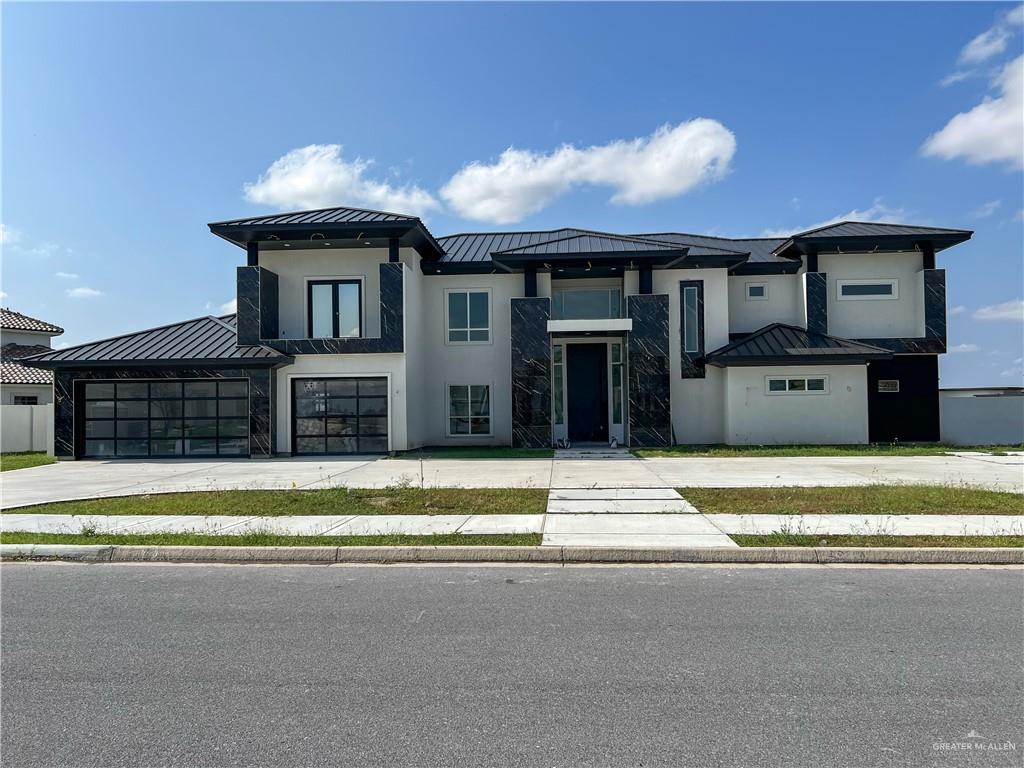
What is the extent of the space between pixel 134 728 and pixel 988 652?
5.83 meters

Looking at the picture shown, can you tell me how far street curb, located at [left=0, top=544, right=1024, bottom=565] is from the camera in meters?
7.57

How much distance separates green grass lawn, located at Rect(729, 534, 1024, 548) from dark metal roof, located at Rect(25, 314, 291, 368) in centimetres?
1670

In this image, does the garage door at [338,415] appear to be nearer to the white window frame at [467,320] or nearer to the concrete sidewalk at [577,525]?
the white window frame at [467,320]

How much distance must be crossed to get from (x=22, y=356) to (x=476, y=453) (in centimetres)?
2830

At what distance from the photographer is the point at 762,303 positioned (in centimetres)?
2547

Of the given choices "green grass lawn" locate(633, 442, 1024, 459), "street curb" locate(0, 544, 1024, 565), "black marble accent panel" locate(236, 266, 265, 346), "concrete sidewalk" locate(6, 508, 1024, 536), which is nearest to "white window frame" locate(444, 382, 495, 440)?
"green grass lawn" locate(633, 442, 1024, 459)

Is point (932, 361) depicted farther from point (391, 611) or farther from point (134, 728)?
point (134, 728)

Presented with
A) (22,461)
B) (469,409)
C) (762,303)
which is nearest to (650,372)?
(762,303)

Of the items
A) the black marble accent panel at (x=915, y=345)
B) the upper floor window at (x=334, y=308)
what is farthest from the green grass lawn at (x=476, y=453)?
the black marble accent panel at (x=915, y=345)

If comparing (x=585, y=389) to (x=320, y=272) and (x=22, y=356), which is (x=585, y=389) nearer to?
(x=320, y=272)

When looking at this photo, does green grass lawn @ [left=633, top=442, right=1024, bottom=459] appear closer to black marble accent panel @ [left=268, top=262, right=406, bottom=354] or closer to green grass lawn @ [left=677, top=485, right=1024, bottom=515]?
green grass lawn @ [left=677, top=485, right=1024, bottom=515]

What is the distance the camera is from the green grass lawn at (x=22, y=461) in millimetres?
19734

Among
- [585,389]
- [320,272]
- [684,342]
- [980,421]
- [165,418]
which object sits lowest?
[980,421]

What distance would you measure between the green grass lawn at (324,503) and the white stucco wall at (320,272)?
11.1 metres
